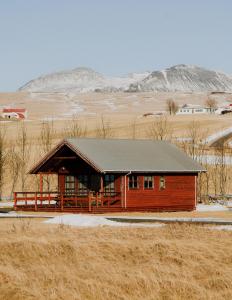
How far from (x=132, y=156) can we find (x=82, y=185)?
4.24 meters

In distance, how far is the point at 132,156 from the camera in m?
53.3

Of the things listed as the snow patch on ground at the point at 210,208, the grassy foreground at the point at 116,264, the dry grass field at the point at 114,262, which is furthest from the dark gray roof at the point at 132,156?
the grassy foreground at the point at 116,264

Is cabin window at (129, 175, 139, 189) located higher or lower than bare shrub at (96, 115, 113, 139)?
lower

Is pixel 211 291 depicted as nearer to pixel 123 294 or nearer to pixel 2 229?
pixel 123 294

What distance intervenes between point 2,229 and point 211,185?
4906 centimetres

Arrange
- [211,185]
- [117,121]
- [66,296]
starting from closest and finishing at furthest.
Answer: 1. [66,296]
2. [211,185]
3. [117,121]

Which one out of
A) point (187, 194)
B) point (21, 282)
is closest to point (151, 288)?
point (21, 282)

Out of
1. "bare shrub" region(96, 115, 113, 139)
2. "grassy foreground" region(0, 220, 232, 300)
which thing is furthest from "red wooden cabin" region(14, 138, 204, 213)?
"bare shrub" region(96, 115, 113, 139)

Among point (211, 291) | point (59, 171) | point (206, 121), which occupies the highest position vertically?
point (206, 121)

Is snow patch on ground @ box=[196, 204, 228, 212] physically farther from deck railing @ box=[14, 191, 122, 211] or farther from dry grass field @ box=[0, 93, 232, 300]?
dry grass field @ box=[0, 93, 232, 300]

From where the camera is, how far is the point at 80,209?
4934 centimetres

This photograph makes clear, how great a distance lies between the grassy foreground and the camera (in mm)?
21562

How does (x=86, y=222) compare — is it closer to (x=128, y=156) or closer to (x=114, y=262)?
(x=114, y=262)

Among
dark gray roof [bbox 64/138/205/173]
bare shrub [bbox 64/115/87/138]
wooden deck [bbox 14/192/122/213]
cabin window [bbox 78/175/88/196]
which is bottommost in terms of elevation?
wooden deck [bbox 14/192/122/213]
